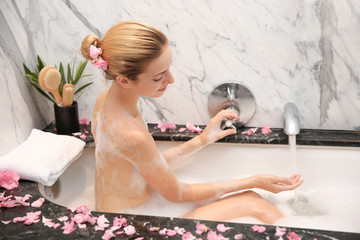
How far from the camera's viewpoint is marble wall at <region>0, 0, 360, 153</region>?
203cm

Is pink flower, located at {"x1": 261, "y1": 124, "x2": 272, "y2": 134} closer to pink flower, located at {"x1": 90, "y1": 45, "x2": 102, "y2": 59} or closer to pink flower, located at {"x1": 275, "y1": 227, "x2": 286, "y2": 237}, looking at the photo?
pink flower, located at {"x1": 275, "y1": 227, "x2": 286, "y2": 237}

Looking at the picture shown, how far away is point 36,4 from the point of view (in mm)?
2191

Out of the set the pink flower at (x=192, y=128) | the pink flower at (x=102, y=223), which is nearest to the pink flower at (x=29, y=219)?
the pink flower at (x=102, y=223)

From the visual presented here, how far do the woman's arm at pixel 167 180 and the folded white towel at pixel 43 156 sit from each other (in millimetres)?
399

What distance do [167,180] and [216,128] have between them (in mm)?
488

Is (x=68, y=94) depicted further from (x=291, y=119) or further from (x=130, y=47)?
(x=291, y=119)

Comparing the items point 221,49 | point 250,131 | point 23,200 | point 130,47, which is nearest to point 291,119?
point 250,131

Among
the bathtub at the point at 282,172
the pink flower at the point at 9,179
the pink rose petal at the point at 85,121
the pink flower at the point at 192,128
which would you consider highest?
the pink rose petal at the point at 85,121

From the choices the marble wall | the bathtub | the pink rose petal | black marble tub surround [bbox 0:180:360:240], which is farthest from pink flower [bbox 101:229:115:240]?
the pink rose petal

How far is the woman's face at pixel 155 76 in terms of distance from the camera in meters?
1.57

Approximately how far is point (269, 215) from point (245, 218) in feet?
0.32

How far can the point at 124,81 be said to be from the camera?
A: 158 cm

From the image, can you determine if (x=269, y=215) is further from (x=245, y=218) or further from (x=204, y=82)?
(x=204, y=82)

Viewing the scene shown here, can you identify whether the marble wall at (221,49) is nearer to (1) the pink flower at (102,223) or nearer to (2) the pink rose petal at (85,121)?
(2) the pink rose petal at (85,121)
